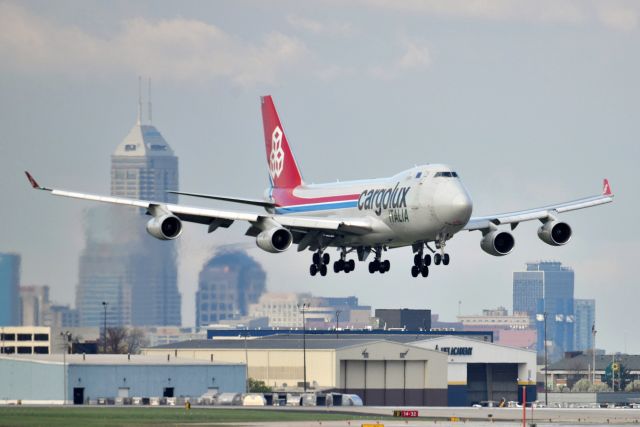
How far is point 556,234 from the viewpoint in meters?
117

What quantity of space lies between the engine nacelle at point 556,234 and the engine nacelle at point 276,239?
64.8ft

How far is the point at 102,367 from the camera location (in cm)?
16825

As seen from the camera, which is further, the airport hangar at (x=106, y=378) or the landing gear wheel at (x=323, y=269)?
the airport hangar at (x=106, y=378)

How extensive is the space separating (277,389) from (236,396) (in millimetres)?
30437

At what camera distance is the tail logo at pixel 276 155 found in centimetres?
13279

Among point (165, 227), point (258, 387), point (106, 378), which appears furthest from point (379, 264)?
point (258, 387)

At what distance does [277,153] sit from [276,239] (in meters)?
25.2

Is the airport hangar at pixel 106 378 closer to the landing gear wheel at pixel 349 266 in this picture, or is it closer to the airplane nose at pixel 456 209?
the landing gear wheel at pixel 349 266

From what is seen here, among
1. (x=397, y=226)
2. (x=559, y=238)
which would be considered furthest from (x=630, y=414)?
(x=397, y=226)

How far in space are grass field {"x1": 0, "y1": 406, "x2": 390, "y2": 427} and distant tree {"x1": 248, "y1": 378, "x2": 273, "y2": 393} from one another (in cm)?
4409

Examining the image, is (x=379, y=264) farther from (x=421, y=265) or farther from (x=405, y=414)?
(x=405, y=414)

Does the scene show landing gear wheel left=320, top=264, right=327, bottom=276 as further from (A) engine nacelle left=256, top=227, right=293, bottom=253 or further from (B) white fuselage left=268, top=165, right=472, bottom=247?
(A) engine nacelle left=256, top=227, right=293, bottom=253

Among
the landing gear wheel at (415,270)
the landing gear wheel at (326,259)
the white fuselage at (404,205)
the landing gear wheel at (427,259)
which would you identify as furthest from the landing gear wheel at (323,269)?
the landing gear wheel at (427,259)

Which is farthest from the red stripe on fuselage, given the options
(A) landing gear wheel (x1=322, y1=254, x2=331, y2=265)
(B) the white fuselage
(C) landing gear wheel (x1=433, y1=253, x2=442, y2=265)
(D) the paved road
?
(D) the paved road
